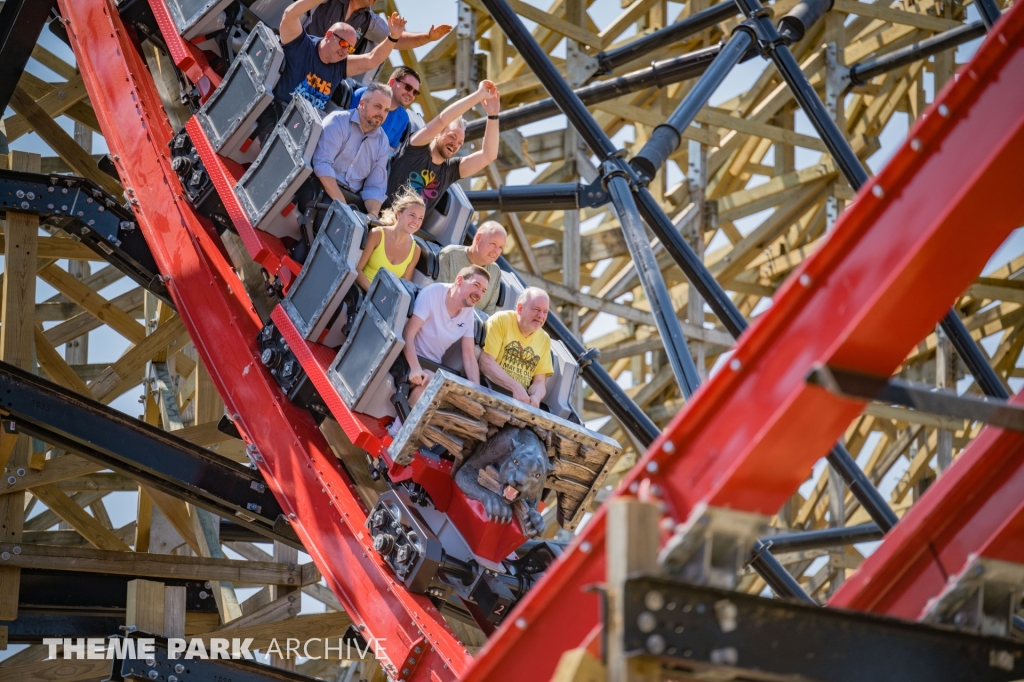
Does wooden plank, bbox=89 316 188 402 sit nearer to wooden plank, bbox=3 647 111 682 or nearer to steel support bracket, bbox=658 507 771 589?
wooden plank, bbox=3 647 111 682

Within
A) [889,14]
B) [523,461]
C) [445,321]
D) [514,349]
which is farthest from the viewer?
[889,14]

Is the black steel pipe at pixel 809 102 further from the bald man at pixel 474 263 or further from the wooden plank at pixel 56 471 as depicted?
the wooden plank at pixel 56 471

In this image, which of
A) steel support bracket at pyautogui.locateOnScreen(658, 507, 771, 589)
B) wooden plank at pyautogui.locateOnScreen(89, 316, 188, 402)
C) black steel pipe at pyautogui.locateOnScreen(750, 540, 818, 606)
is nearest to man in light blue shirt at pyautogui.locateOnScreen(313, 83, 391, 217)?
wooden plank at pyautogui.locateOnScreen(89, 316, 188, 402)

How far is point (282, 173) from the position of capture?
5906 millimetres

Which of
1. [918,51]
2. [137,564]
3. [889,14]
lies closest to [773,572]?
[137,564]

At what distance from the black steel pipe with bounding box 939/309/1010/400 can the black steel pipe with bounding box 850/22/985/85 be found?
2.64 metres

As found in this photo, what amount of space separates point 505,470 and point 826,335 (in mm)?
2669

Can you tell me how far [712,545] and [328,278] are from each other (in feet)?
10.8

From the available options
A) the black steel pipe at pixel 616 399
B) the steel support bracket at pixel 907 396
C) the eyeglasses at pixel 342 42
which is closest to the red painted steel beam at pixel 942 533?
the steel support bracket at pixel 907 396

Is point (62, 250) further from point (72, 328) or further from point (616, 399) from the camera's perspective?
point (616, 399)

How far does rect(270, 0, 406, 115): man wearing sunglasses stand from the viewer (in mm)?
6277

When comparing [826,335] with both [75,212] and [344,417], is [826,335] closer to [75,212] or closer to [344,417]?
[344,417]

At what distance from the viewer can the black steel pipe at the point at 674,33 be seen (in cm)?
783

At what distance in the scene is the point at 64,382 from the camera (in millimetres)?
7457
